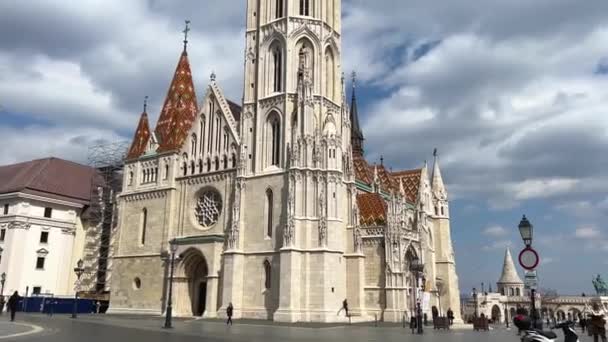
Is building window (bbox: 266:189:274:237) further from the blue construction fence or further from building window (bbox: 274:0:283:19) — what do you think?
the blue construction fence

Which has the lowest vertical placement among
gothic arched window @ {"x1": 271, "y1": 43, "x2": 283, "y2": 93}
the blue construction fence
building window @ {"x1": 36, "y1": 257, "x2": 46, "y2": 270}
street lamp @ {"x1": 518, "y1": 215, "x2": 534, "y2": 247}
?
the blue construction fence

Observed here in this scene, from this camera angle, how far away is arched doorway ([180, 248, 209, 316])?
37875mm

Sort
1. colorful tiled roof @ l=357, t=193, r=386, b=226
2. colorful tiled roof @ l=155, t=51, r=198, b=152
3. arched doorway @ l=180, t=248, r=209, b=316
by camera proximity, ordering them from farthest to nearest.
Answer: colorful tiled roof @ l=155, t=51, r=198, b=152 → colorful tiled roof @ l=357, t=193, r=386, b=226 → arched doorway @ l=180, t=248, r=209, b=316

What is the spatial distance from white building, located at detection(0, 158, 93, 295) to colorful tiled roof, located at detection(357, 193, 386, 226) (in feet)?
A: 87.5

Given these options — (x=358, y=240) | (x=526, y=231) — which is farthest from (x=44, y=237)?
(x=526, y=231)

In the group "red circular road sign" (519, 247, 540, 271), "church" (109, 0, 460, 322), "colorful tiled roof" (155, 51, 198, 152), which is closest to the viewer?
"red circular road sign" (519, 247, 540, 271)

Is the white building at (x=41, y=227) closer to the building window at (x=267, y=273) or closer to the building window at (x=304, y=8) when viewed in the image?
the building window at (x=267, y=273)

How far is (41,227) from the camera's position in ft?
156

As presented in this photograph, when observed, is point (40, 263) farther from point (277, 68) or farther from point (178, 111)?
point (277, 68)

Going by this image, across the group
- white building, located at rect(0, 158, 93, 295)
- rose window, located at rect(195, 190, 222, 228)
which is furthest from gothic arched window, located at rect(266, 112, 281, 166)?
white building, located at rect(0, 158, 93, 295)

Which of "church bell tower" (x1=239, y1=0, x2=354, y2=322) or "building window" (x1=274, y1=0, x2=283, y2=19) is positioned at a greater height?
"building window" (x1=274, y1=0, x2=283, y2=19)

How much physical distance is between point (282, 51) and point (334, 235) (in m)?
13.5

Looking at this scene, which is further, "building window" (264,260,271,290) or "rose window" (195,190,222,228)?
"rose window" (195,190,222,228)

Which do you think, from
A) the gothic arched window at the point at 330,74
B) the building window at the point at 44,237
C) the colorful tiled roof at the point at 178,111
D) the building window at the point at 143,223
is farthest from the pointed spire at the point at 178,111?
the building window at the point at 44,237
